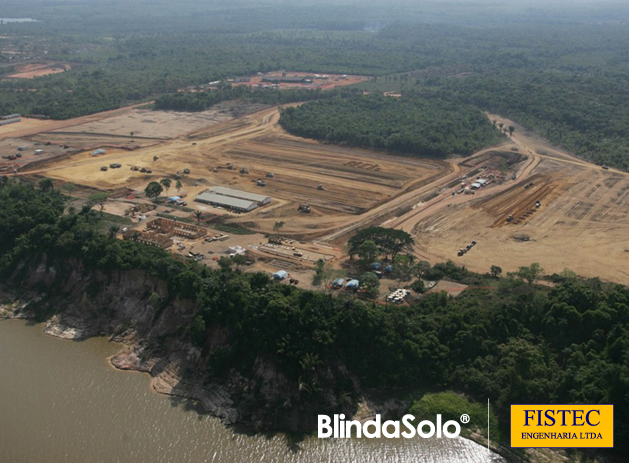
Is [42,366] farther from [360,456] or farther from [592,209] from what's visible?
[592,209]

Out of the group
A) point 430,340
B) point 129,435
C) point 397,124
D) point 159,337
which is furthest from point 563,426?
point 397,124

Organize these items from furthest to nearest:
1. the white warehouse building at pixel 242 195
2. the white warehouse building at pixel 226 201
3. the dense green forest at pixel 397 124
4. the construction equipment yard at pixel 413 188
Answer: the dense green forest at pixel 397 124 < the white warehouse building at pixel 242 195 < the white warehouse building at pixel 226 201 < the construction equipment yard at pixel 413 188

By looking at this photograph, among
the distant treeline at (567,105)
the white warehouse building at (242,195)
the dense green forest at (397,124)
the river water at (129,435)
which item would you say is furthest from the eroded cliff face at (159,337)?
the distant treeline at (567,105)

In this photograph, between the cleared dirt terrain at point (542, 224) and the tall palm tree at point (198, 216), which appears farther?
the tall palm tree at point (198, 216)

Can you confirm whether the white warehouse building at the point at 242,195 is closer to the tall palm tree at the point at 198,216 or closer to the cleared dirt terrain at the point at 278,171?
the cleared dirt terrain at the point at 278,171

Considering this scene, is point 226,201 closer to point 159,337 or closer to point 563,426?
point 159,337

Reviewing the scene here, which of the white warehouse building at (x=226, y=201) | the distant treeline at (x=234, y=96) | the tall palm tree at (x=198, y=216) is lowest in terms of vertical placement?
the distant treeline at (x=234, y=96)
